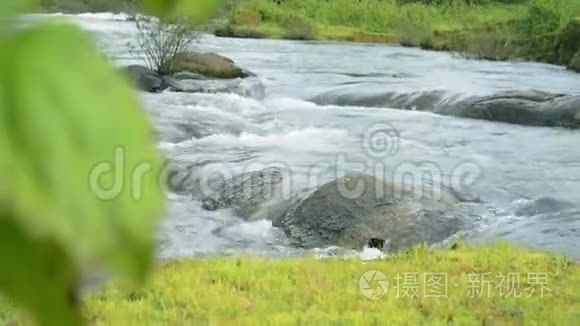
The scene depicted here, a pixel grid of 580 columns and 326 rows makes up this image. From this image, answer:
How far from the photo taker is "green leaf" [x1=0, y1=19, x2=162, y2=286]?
11 centimetres

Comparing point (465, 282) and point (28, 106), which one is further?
point (465, 282)

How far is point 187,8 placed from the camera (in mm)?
150

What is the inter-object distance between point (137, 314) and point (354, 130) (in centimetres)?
422

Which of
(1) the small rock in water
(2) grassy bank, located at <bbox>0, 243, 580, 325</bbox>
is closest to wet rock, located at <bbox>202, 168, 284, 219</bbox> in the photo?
(1) the small rock in water

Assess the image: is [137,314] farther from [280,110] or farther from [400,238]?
[280,110]

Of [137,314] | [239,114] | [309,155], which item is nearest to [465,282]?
[137,314]

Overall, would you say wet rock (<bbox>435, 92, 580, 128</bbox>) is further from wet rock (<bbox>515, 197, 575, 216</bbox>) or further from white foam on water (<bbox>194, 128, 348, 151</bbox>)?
wet rock (<bbox>515, 197, 575, 216</bbox>)

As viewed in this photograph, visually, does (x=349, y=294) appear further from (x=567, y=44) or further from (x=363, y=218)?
(x=567, y=44)

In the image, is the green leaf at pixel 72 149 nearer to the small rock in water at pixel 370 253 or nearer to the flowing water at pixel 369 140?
the flowing water at pixel 369 140

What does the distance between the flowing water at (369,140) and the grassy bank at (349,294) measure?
0.79 feet

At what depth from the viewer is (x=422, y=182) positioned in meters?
4.70

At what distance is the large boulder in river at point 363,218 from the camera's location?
3.84 metres

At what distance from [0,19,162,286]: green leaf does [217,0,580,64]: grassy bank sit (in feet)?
36.1

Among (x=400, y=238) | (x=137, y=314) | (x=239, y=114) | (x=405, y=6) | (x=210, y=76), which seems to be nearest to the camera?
(x=137, y=314)
